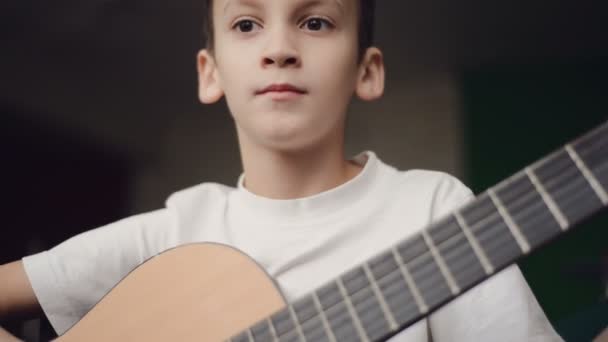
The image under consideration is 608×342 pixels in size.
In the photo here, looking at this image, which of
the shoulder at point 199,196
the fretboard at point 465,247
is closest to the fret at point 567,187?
the fretboard at point 465,247

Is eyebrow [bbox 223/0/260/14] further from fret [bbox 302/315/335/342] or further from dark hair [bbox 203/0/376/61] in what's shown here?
fret [bbox 302/315/335/342]

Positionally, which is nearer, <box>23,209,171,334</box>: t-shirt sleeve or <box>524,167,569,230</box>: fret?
<box>524,167,569,230</box>: fret

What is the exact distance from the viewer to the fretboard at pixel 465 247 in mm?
284

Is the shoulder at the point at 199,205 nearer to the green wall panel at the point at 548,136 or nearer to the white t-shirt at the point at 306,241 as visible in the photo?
the white t-shirt at the point at 306,241

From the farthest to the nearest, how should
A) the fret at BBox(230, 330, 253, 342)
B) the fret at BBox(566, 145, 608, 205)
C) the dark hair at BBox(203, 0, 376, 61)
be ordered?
1. the dark hair at BBox(203, 0, 376, 61)
2. the fret at BBox(230, 330, 253, 342)
3. the fret at BBox(566, 145, 608, 205)

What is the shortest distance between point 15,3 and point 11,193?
20cm

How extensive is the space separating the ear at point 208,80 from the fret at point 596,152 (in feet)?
1.00

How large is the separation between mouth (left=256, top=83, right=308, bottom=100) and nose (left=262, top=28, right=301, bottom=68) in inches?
0.6

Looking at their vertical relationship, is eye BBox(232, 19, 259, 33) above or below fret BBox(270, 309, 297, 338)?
above

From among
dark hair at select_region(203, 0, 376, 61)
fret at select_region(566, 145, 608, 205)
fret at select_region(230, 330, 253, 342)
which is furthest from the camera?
dark hair at select_region(203, 0, 376, 61)

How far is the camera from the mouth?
44 cm

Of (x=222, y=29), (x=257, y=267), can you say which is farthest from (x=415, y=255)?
(x=222, y=29)

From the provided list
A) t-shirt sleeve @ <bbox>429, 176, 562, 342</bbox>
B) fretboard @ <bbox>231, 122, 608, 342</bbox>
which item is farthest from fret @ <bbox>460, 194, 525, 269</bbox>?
t-shirt sleeve @ <bbox>429, 176, 562, 342</bbox>

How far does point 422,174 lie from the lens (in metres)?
0.49
